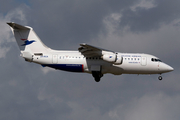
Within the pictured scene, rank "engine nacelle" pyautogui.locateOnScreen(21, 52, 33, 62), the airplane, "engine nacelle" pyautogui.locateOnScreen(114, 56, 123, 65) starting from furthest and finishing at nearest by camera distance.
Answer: "engine nacelle" pyautogui.locateOnScreen(21, 52, 33, 62) → the airplane → "engine nacelle" pyautogui.locateOnScreen(114, 56, 123, 65)

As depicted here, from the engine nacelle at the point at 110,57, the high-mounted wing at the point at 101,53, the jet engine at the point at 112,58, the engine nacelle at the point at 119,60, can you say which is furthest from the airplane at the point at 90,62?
the engine nacelle at the point at 110,57

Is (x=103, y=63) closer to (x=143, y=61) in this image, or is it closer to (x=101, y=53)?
(x=101, y=53)

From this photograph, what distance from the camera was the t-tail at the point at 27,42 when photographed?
928 inches

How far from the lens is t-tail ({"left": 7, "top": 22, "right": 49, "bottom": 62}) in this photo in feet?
77.4

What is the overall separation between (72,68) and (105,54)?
3.15 metres

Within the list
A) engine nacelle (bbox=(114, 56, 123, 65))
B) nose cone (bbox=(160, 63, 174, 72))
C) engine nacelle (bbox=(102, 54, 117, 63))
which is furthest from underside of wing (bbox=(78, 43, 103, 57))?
nose cone (bbox=(160, 63, 174, 72))

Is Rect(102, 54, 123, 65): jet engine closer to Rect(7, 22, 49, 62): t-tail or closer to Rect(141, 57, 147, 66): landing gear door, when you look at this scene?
Rect(141, 57, 147, 66): landing gear door

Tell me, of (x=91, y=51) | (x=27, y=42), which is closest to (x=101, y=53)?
(x=91, y=51)

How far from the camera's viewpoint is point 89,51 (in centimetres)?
2230

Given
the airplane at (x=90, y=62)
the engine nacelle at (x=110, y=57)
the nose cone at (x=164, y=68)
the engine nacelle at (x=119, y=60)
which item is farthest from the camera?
the nose cone at (x=164, y=68)

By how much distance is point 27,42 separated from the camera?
24031 millimetres

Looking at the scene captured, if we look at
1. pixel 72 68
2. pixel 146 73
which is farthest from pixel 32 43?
pixel 146 73

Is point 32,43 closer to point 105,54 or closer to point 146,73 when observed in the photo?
point 105,54

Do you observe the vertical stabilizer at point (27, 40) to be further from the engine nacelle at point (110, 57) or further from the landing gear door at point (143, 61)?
the landing gear door at point (143, 61)
